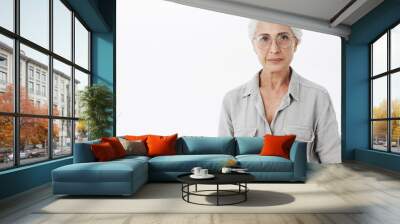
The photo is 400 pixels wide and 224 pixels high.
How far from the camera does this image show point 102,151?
223 inches

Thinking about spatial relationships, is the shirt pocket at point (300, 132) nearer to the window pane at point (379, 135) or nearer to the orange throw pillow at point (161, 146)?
the window pane at point (379, 135)

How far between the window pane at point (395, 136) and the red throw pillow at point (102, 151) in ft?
19.3

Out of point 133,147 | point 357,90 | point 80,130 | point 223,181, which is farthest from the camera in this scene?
point 357,90

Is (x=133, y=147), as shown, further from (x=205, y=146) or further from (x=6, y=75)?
(x=6, y=75)

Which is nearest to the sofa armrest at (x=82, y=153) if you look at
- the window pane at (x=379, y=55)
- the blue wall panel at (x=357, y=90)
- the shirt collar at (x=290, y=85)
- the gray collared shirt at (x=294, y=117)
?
the gray collared shirt at (x=294, y=117)

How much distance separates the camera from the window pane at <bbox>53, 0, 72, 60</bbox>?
6672 mm

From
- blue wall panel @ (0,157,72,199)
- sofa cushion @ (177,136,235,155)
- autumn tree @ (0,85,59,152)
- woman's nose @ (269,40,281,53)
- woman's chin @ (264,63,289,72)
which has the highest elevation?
woman's nose @ (269,40,281,53)

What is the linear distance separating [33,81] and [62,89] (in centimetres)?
123

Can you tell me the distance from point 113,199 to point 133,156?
1.70 metres

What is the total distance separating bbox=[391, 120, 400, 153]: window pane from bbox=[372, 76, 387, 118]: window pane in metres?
0.53

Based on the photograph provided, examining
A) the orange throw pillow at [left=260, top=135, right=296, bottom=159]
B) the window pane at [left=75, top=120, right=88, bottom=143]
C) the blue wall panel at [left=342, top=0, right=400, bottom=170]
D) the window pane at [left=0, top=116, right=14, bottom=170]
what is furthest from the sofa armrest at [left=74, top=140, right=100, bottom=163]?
the blue wall panel at [left=342, top=0, right=400, bottom=170]

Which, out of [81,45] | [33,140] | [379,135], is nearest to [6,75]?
[33,140]

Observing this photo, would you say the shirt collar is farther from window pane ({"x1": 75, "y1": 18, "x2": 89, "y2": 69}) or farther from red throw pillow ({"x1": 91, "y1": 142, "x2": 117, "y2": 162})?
red throw pillow ({"x1": 91, "y1": 142, "x2": 117, "y2": 162})

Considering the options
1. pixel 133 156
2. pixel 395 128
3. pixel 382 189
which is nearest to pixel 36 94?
pixel 133 156
